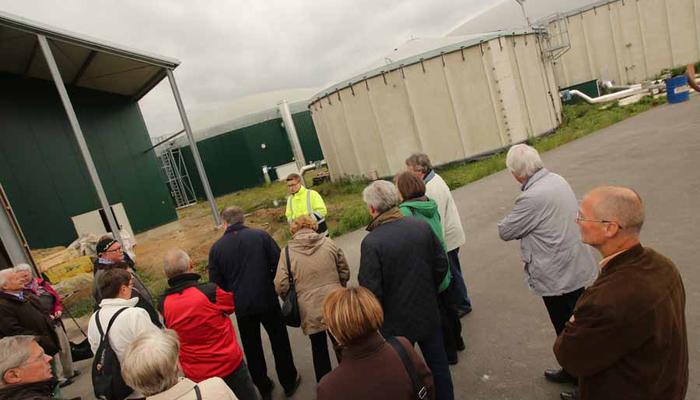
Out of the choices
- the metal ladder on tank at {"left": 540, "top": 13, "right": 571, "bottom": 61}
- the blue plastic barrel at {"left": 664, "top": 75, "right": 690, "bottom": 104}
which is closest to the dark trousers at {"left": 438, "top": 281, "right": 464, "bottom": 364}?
the blue plastic barrel at {"left": 664, "top": 75, "right": 690, "bottom": 104}

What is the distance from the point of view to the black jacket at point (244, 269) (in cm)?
385

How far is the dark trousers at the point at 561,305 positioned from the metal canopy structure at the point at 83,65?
8610mm

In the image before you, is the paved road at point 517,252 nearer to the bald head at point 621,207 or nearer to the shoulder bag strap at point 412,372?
the shoulder bag strap at point 412,372

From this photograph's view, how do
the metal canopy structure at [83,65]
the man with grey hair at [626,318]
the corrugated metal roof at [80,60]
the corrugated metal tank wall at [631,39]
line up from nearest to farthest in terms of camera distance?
the man with grey hair at [626,318] < the metal canopy structure at [83,65] < the corrugated metal roof at [80,60] < the corrugated metal tank wall at [631,39]

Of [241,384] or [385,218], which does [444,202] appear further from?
[241,384]

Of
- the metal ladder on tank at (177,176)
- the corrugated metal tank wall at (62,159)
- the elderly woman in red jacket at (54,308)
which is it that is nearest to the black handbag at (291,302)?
the elderly woman in red jacket at (54,308)

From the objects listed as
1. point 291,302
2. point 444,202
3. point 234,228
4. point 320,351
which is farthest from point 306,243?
point 444,202

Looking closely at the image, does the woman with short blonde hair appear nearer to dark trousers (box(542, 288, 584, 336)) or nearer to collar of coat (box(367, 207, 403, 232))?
collar of coat (box(367, 207, 403, 232))

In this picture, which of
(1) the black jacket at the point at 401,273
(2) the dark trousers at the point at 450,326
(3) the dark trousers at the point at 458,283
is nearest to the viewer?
(1) the black jacket at the point at 401,273

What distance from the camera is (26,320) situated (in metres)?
4.20

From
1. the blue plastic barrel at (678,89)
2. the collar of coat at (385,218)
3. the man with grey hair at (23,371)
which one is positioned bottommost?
the blue plastic barrel at (678,89)

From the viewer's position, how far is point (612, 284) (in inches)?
69.6

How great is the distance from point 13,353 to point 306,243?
2.02m

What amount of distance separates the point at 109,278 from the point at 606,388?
3.26m
